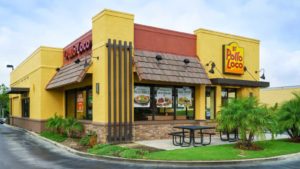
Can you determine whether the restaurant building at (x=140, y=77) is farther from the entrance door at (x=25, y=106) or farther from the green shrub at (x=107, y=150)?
the entrance door at (x=25, y=106)

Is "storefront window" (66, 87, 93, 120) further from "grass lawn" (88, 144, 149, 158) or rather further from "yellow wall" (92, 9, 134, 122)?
"grass lawn" (88, 144, 149, 158)

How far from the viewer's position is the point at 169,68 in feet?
55.5

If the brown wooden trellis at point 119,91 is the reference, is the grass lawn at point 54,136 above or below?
below

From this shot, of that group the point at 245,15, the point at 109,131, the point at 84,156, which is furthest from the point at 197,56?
the point at 84,156

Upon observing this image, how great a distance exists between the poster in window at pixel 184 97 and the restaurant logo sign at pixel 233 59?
2913 mm

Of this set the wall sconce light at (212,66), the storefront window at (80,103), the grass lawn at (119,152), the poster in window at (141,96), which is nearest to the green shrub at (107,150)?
the grass lawn at (119,152)

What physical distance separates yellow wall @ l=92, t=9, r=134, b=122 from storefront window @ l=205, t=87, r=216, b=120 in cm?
615

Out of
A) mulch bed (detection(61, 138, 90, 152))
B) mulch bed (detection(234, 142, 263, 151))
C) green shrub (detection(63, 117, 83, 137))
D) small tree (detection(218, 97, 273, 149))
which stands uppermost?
small tree (detection(218, 97, 273, 149))

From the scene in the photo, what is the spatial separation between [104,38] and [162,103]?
4790 millimetres

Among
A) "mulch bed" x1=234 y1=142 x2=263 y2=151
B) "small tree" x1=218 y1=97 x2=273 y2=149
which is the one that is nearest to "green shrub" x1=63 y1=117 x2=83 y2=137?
"small tree" x1=218 y1=97 x2=273 y2=149

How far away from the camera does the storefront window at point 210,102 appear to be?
63.6 ft

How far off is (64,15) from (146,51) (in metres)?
4.98

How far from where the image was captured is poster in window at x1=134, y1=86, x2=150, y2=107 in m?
16.7

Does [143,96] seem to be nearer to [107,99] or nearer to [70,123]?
[107,99]
